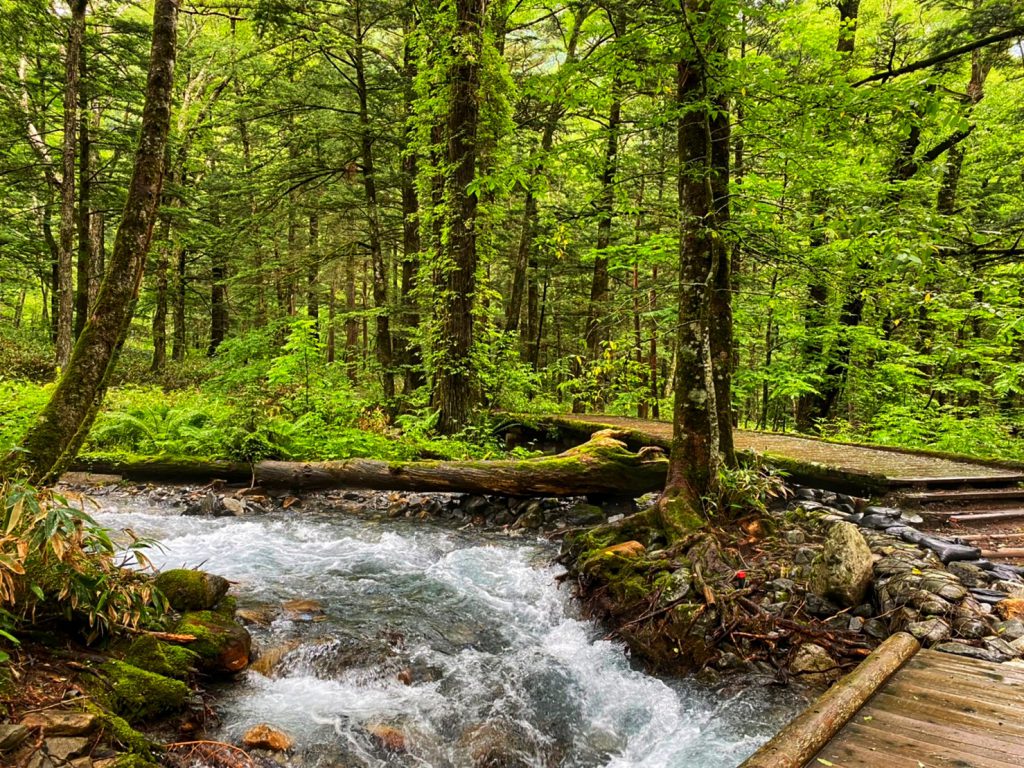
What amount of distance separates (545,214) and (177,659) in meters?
6.55

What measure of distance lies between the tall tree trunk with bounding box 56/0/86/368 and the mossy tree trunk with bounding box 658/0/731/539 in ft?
47.7

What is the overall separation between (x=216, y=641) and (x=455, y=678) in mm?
2018

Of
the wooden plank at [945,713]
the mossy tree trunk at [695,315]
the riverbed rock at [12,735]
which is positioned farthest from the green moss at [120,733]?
the mossy tree trunk at [695,315]

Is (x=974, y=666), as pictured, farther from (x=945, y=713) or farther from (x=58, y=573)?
(x=58, y=573)

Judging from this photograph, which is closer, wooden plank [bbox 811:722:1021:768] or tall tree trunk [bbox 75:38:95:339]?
wooden plank [bbox 811:722:1021:768]

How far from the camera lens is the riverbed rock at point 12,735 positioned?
98.0 inches

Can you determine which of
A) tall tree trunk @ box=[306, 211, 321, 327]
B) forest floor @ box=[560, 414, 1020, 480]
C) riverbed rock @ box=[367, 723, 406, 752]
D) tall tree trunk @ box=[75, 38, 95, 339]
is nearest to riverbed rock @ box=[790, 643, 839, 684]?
riverbed rock @ box=[367, 723, 406, 752]

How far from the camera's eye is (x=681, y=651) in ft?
15.9

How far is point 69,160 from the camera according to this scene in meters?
13.1

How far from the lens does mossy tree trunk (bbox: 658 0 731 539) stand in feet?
18.7

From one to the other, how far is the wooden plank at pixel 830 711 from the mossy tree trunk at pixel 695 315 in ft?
7.40

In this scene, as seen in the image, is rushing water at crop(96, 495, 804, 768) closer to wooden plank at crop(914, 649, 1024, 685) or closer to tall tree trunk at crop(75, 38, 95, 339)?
wooden plank at crop(914, 649, 1024, 685)

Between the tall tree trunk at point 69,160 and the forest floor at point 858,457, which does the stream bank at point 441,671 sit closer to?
the forest floor at point 858,457

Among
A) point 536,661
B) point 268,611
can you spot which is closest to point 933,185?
point 536,661
